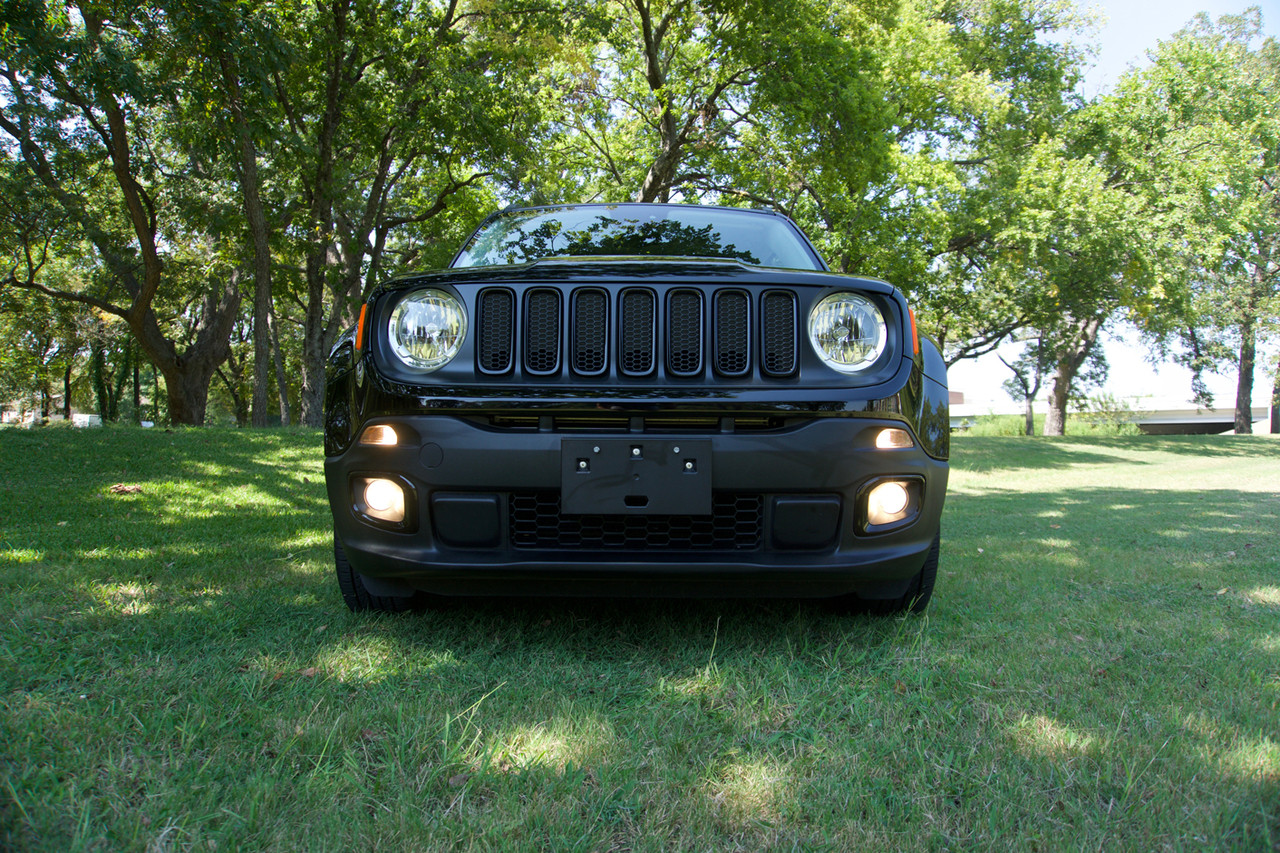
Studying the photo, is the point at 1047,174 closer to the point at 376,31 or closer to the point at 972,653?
the point at 376,31

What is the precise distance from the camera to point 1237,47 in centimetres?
2723

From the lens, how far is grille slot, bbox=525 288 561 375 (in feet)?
7.61

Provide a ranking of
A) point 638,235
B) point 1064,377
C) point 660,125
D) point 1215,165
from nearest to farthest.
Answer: point 638,235
point 660,125
point 1215,165
point 1064,377

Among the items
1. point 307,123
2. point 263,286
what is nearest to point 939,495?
point 263,286

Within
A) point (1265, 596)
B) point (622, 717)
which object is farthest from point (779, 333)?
point (1265, 596)

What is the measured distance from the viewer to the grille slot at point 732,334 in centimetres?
232

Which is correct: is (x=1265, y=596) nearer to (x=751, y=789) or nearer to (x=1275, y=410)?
(x=751, y=789)

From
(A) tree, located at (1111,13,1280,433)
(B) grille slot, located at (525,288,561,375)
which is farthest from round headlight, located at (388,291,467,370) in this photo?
(A) tree, located at (1111,13,1280,433)

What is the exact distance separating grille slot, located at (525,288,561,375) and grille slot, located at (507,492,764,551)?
393 millimetres

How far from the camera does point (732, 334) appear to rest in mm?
2354

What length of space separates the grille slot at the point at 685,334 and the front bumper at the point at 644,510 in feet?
0.76

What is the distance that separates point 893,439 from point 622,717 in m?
1.11

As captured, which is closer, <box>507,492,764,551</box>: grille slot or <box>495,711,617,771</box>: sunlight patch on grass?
<box>495,711,617,771</box>: sunlight patch on grass

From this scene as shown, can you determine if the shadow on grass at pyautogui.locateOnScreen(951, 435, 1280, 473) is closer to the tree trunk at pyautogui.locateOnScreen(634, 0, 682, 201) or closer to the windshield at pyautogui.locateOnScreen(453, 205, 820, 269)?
the tree trunk at pyautogui.locateOnScreen(634, 0, 682, 201)
